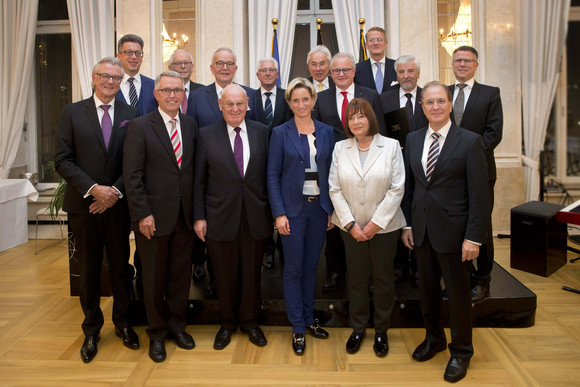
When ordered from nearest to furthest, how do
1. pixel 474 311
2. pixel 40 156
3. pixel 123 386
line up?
pixel 123 386, pixel 474 311, pixel 40 156

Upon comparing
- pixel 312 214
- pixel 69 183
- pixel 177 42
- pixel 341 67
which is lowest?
pixel 312 214

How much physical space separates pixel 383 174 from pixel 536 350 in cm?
146

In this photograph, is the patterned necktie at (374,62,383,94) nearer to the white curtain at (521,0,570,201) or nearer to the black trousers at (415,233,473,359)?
the black trousers at (415,233,473,359)

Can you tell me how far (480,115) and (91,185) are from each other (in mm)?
2531

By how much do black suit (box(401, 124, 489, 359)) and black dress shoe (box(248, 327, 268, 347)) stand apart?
1043 mm

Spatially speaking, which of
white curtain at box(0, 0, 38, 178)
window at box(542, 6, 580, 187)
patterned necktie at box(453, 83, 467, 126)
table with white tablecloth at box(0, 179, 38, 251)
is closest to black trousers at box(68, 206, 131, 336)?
patterned necktie at box(453, 83, 467, 126)

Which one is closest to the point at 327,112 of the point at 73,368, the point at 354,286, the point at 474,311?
the point at 354,286

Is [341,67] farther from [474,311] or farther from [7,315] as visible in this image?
[7,315]

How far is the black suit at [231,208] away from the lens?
2926mm

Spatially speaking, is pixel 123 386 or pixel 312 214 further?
pixel 312 214

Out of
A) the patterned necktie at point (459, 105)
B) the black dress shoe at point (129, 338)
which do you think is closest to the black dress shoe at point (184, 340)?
the black dress shoe at point (129, 338)

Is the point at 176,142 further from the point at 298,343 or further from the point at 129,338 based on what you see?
the point at 298,343

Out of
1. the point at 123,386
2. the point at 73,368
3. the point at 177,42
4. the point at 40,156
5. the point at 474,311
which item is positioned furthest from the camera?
the point at 40,156

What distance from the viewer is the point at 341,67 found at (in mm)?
3375
